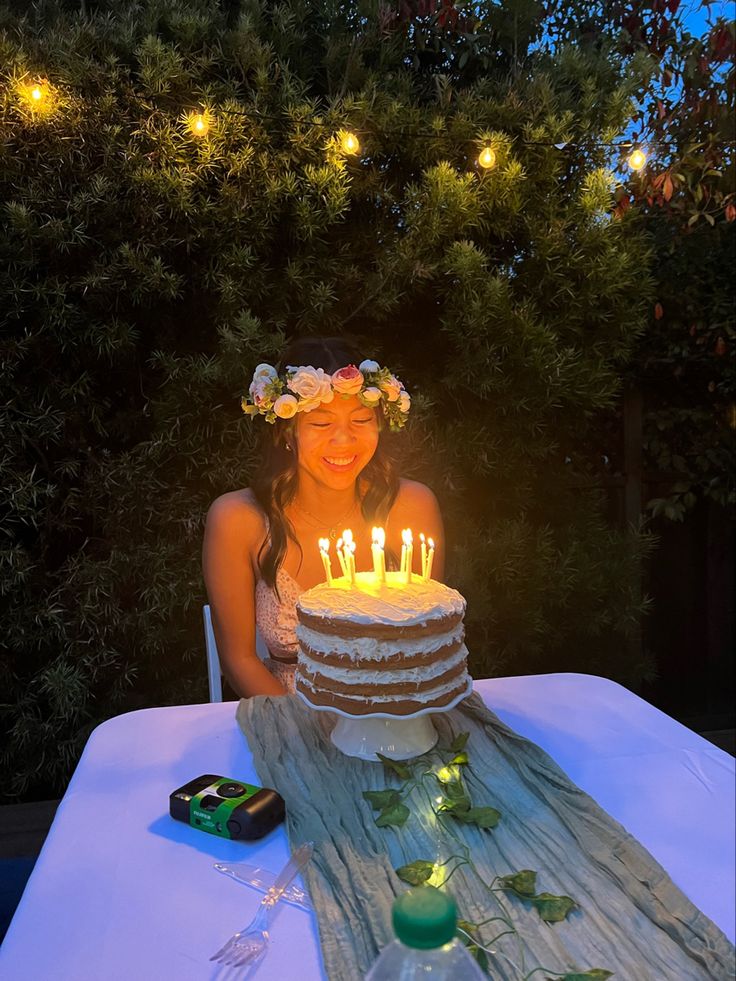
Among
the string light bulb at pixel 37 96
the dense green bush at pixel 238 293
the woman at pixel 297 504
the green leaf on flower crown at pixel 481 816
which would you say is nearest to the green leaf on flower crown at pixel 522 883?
the green leaf on flower crown at pixel 481 816

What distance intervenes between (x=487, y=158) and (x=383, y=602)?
85.1 inches

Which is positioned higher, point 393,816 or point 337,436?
point 337,436

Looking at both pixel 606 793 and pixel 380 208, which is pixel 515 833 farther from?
pixel 380 208

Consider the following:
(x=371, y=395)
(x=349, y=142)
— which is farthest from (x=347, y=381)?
(x=349, y=142)

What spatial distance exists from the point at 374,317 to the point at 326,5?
4.09 ft

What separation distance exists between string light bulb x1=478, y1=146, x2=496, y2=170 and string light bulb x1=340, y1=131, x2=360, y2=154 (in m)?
0.47

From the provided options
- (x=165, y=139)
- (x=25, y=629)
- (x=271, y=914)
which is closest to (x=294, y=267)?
(x=165, y=139)

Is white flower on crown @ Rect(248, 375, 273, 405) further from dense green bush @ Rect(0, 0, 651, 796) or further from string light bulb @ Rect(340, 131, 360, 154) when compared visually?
string light bulb @ Rect(340, 131, 360, 154)

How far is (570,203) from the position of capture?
3004mm

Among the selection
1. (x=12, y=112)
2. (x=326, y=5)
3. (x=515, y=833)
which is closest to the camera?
(x=515, y=833)

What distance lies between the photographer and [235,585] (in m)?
2.06

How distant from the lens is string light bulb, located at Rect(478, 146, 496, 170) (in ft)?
9.16

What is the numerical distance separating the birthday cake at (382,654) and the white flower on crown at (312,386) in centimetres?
69

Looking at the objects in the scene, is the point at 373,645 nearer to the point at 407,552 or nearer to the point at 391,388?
the point at 407,552
